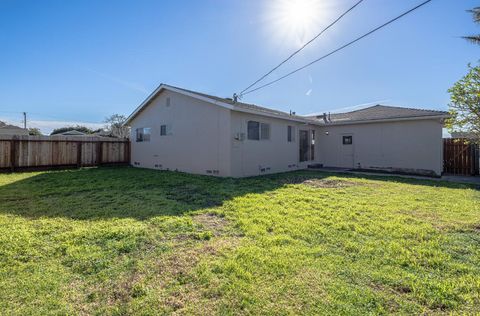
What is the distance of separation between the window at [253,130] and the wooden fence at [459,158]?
8789mm

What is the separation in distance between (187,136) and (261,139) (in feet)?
10.8

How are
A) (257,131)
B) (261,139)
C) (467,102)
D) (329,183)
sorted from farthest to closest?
(261,139) < (257,131) < (329,183) < (467,102)

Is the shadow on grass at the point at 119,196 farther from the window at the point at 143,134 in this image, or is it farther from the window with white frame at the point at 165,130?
the window at the point at 143,134

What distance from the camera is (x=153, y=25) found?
9.41 meters

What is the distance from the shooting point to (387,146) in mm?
12117

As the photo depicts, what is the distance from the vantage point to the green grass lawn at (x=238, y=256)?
6.92 feet

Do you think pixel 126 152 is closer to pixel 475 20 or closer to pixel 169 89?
pixel 169 89

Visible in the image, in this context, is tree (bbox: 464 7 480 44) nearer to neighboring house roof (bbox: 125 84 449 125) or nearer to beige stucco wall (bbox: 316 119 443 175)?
neighboring house roof (bbox: 125 84 449 125)

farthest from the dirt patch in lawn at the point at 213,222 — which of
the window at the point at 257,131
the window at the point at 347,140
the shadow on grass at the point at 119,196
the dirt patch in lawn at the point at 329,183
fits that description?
the window at the point at 347,140

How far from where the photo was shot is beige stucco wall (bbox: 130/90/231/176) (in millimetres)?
9633

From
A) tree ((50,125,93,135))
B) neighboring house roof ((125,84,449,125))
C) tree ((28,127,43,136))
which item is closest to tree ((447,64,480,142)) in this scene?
neighboring house roof ((125,84,449,125))

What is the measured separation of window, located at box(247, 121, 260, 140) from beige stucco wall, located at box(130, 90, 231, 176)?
1176 mm

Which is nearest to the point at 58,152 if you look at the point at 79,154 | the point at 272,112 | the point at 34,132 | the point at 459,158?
the point at 79,154

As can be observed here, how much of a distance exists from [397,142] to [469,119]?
7196 millimetres
